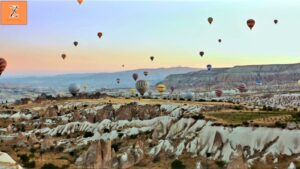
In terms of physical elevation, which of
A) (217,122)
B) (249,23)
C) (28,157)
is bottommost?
(28,157)

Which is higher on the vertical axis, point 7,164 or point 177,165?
point 7,164

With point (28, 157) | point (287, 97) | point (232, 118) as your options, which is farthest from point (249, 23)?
→ point (287, 97)

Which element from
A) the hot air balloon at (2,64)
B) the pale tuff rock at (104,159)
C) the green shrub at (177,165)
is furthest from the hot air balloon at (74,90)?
the green shrub at (177,165)

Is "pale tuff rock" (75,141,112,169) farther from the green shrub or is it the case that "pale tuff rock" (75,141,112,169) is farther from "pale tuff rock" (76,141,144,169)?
the green shrub

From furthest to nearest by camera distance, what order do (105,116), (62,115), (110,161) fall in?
1. (62,115)
2. (105,116)
3. (110,161)

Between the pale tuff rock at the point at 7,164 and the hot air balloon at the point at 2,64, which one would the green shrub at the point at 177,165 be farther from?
the pale tuff rock at the point at 7,164

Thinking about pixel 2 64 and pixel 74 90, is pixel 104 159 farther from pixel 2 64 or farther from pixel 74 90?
pixel 74 90

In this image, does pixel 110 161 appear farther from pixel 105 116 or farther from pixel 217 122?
pixel 105 116

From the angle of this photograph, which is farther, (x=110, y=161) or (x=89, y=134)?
(x=89, y=134)

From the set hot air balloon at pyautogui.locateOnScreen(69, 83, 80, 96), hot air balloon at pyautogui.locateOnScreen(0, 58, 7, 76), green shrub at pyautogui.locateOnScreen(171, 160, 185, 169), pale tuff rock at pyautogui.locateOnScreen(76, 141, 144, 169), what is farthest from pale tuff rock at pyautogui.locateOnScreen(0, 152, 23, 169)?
hot air balloon at pyautogui.locateOnScreen(69, 83, 80, 96)

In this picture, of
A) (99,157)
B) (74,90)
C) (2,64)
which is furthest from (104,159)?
(74,90)

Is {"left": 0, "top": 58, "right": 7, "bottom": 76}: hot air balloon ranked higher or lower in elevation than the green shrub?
higher
